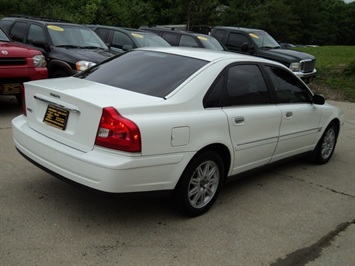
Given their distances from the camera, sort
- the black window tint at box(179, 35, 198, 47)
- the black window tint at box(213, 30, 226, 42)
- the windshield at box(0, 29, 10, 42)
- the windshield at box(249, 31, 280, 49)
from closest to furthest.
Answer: the windshield at box(0, 29, 10, 42)
the black window tint at box(179, 35, 198, 47)
the windshield at box(249, 31, 280, 49)
the black window tint at box(213, 30, 226, 42)

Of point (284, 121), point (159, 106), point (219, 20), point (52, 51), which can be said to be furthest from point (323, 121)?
point (219, 20)

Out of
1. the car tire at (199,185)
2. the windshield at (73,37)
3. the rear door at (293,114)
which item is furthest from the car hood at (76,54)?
the car tire at (199,185)

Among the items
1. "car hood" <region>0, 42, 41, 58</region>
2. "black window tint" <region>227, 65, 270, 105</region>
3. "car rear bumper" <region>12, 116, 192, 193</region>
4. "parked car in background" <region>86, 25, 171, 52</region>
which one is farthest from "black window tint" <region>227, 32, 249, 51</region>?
"car rear bumper" <region>12, 116, 192, 193</region>

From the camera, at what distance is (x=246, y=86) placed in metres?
4.33

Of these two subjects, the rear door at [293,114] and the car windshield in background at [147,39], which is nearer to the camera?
the rear door at [293,114]

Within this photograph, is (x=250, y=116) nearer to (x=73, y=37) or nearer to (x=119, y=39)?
(x=73, y=37)

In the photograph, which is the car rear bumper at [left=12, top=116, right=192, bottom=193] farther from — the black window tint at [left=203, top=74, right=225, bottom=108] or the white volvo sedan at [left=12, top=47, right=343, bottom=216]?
the black window tint at [left=203, top=74, right=225, bottom=108]

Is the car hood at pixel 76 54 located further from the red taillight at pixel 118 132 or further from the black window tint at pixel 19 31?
the red taillight at pixel 118 132

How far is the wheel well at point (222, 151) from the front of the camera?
148 inches

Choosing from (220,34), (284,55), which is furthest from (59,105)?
(220,34)

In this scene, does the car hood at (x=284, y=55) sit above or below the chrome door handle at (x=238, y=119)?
below

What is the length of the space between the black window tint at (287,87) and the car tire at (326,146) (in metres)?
0.79

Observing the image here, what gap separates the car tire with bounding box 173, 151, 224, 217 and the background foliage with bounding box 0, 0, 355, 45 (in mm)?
21694

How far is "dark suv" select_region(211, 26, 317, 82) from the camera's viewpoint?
1284 cm
